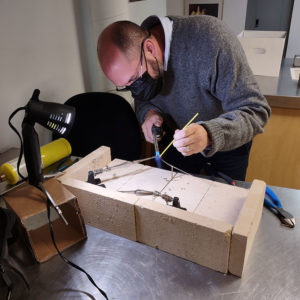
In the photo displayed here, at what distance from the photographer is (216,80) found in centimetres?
110

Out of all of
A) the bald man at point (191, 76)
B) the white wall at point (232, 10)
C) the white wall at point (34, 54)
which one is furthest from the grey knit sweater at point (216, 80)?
the white wall at point (232, 10)

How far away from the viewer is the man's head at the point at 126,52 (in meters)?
0.98

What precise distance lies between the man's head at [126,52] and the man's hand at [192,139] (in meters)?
0.32

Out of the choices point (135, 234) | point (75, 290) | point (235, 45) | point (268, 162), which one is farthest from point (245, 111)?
point (268, 162)

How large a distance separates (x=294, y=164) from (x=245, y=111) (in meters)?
1.04

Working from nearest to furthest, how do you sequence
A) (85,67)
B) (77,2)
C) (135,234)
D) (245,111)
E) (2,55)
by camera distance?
1. (135,234)
2. (245,111)
3. (2,55)
4. (77,2)
5. (85,67)

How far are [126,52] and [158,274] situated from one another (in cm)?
71

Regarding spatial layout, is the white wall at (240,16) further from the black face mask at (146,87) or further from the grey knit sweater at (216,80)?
the black face mask at (146,87)

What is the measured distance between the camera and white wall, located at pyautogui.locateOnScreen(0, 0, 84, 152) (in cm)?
127

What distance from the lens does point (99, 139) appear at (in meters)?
1.54

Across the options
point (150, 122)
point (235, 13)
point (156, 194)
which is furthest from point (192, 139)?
point (235, 13)

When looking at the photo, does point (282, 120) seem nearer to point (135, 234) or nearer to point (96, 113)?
point (96, 113)

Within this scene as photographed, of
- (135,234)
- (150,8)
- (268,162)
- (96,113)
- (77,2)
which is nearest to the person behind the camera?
(135,234)

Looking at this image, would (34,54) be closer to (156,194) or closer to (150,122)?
(150,122)
